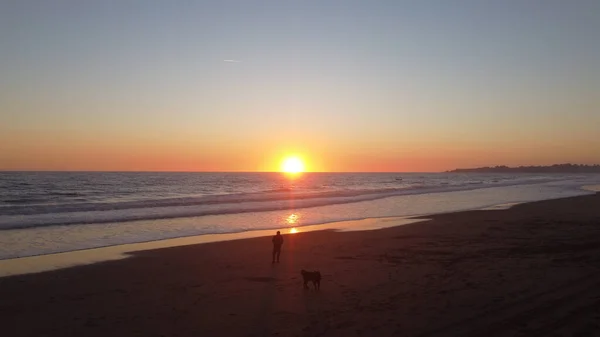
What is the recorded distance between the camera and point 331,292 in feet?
38.0

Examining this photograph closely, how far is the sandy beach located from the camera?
9.01m

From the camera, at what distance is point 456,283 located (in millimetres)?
11969

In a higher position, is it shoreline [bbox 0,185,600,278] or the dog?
the dog

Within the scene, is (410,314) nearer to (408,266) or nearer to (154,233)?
(408,266)

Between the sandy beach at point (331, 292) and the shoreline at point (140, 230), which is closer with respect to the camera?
the sandy beach at point (331, 292)

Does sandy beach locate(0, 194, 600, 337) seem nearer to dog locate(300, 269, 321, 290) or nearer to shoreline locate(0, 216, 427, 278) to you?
dog locate(300, 269, 321, 290)

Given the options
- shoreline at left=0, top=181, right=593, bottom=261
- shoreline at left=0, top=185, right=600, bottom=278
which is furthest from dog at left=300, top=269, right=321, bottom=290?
shoreline at left=0, top=181, right=593, bottom=261

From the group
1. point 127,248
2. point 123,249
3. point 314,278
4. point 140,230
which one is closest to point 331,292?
point 314,278

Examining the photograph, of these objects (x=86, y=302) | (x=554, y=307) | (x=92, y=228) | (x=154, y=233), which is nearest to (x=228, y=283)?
(x=86, y=302)

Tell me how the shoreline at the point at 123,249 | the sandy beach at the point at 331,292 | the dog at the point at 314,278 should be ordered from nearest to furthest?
the sandy beach at the point at 331,292
the dog at the point at 314,278
the shoreline at the point at 123,249

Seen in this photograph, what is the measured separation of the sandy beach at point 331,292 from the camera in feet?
29.6

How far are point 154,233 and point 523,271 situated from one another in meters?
17.6

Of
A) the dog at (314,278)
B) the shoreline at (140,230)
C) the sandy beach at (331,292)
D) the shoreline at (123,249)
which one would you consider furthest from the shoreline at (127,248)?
the dog at (314,278)

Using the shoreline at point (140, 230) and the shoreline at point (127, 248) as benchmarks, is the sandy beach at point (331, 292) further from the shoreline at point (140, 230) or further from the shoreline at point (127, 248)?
the shoreline at point (140, 230)
